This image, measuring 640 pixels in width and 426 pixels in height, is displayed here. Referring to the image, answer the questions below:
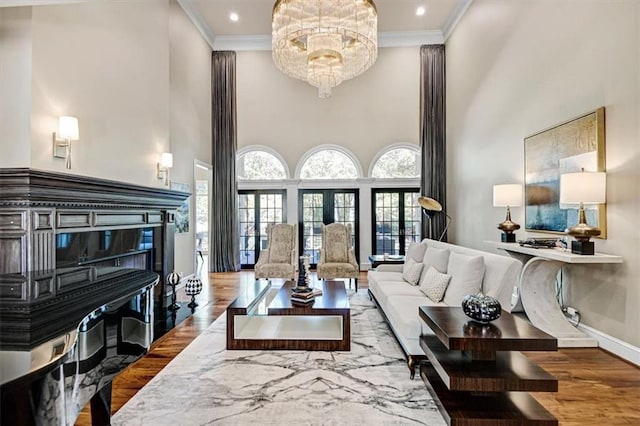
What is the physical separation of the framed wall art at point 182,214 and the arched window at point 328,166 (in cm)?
286

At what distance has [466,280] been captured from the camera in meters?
3.21

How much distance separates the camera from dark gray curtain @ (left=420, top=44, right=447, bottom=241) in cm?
784

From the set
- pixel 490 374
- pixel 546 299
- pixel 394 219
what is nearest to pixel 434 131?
pixel 394 219

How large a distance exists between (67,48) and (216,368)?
3455mm

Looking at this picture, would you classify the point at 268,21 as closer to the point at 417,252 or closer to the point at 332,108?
the point at 332,108

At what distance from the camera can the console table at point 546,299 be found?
134 inches

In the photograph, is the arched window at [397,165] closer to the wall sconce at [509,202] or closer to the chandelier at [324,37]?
the wall sconce at [509,202]

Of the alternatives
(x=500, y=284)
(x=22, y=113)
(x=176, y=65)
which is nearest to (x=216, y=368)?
(x=500, y=284)

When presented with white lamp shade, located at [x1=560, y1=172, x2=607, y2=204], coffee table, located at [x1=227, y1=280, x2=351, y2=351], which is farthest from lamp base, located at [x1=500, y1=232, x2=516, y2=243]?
coffee table, located at [x1=227, y1=280, x2=351, y2=351]

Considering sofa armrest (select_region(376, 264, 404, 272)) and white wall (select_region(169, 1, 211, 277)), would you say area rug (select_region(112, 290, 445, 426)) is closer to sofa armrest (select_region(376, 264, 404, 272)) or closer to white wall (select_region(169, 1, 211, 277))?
sofa armrest (select_region(376, 264, 404, 272))

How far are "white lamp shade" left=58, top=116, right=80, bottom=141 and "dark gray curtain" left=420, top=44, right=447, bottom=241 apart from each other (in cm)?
657

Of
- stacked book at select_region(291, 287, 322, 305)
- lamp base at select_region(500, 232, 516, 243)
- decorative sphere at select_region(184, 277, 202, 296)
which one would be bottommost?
decorative sphere at select_region(184, 277, 202, 296)

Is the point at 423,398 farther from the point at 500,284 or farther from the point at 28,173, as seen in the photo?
the point at 28,173

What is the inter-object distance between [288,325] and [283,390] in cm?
123
